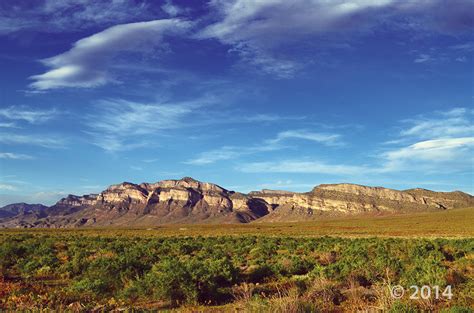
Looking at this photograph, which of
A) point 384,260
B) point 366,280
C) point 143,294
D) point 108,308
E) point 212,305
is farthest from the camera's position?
point 384,260

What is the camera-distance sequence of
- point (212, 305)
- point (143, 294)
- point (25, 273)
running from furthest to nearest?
point (25, 273), point (143, 294), point (212, 305)

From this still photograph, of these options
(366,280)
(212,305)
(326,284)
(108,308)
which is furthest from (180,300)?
(366,280)

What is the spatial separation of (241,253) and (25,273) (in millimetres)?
15670

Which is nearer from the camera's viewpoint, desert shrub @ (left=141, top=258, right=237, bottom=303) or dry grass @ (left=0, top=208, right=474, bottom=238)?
desert shrub @ (left=141, top=258, right=237, bottom=303)

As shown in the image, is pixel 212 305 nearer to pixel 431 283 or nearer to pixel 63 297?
pixel 63 297

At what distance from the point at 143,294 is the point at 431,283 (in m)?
9.39

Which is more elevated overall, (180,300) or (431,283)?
(431,283)

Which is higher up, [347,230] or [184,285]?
[347,230]

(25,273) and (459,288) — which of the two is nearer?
(459,288)

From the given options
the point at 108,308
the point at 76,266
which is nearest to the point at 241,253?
the point at 76,266

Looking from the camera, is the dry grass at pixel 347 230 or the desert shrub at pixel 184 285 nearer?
the desert shrub at pixel 184 285

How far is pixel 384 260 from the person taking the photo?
1786 centimetres

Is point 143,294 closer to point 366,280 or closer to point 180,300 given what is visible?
point 180,300

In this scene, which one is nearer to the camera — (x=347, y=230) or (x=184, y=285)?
(x=184, y=285)
